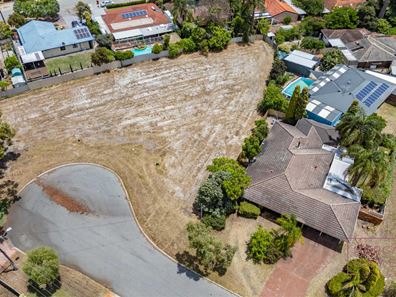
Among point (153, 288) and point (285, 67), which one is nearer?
point (153, 288)

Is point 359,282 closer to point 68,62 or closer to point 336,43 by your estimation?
point 336,43

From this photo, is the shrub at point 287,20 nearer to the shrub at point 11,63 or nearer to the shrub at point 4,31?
the shrub at point 11,63

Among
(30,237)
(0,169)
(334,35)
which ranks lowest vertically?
(30,237)

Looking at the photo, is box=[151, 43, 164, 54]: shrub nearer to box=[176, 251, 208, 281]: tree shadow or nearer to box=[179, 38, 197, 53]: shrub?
box=[179, 38, 197, 53]: shrub

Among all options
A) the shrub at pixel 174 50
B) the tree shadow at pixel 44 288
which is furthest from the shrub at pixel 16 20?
the tree shadow at pixel 44 288

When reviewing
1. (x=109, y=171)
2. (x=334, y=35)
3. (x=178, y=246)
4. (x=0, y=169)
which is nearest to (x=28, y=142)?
(x=0, y=169)

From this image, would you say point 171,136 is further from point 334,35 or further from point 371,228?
point 334,35

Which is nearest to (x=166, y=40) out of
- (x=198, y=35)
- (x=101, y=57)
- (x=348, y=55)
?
(x=198, y=35)
